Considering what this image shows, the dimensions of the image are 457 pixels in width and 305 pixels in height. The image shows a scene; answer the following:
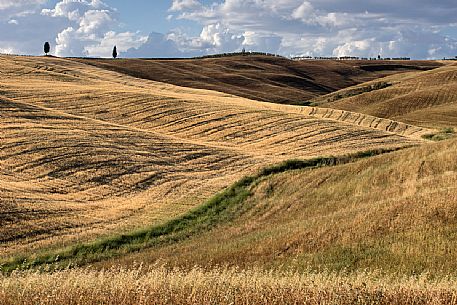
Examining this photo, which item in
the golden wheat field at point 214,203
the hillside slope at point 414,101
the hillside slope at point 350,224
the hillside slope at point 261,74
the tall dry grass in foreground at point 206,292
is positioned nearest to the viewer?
the tall dry grass in foreground at point 206,292

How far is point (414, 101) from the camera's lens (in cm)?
7931

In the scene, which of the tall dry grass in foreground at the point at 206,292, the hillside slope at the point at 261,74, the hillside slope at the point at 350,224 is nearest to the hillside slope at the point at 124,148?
the hillside slope at the point at 350,224

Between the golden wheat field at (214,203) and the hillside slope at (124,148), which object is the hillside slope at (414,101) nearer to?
the golden wheat field at (214,203)

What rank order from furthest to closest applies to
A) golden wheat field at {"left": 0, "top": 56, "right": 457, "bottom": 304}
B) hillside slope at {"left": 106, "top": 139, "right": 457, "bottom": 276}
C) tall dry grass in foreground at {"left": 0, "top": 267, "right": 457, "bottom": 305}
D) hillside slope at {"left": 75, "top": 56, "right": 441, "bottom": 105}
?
hillside slope at {"left": 75, "top": 56, "right": 441, "bottom": 105} < hillside slope at {"left": 106, "top": 139, "right": 457, "bottom": 276} < golden wheat field at {"left": 0, "top": 56, "right": 457, "bottom": 304} < tall dry grass in foreground at {"left": 0, "top": 267, "right": 457, "bottom": 305}

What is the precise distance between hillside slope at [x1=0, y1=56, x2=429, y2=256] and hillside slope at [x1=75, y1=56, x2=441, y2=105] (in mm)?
39099

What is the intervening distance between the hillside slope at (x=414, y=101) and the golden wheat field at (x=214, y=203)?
4827mm

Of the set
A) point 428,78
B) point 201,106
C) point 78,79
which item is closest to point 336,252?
point 201,106

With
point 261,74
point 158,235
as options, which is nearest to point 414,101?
point 261,74

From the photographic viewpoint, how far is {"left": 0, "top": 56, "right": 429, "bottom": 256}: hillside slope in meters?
25.8

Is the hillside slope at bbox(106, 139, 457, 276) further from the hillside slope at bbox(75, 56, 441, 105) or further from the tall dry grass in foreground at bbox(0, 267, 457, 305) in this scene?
the hillside slope at bbox(75, 56, 441, 105)

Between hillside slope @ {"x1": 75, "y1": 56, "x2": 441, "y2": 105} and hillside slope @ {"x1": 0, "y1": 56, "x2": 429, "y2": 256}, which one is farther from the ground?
hillside slope @ {"x1": 75, "y1": 56, "x2": 441, "y2": 105}

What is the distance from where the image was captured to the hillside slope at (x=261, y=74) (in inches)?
4168

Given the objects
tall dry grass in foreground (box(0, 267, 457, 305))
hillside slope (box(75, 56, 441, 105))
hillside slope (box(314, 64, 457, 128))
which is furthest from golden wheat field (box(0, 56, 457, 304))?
hillside slope (box(75, 56, 441, 105))

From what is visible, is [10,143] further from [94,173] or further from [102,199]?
[102,199]
